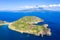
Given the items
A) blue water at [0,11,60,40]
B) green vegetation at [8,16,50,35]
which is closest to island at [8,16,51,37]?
green vegetation at [8,16,50,35]

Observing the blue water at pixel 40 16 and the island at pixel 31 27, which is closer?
the blue water at pixel 40 16

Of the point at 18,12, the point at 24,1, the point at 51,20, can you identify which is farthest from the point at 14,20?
the point at 51,20

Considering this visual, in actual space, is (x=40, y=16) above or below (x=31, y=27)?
above

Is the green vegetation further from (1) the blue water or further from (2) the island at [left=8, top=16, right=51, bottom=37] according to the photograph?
(1) the blue water

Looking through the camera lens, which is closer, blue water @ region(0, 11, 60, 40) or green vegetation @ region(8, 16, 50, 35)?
blue water @ region(0, 11, 60, 40)

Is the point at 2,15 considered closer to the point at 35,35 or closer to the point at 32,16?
the point at 32,16

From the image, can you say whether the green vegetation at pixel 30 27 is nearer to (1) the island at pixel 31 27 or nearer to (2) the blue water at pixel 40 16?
(1) the island at pixel 31 27

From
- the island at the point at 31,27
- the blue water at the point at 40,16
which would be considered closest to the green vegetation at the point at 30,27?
the island at the point at 31,27

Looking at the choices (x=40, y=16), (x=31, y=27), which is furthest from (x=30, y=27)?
(x=40, y=16)

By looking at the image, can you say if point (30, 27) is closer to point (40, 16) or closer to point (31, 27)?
point (31, 27)

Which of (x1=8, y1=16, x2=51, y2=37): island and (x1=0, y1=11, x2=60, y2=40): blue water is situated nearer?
(x1=0, y1=11, x2=60, y2=40): blue water

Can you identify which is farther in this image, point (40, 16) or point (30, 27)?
point (30, 27)

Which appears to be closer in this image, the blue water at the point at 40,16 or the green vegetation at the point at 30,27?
the blue water at the point at 40,16
